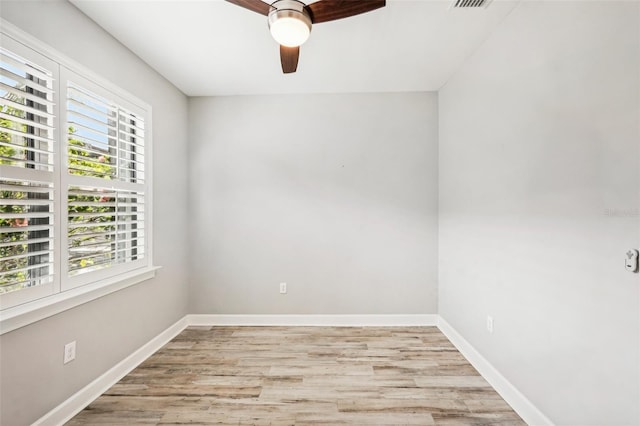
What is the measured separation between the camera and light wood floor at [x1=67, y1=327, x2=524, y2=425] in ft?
6.13

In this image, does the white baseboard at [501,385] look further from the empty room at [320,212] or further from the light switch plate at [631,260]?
the light switch plate at [631,260]

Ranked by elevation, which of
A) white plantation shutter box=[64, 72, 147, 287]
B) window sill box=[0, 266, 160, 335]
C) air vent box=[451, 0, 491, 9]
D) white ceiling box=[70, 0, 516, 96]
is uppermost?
white ceiling box=[70, 0, 516, 96]

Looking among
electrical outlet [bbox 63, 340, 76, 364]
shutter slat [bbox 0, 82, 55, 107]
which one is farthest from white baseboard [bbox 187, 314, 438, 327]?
shutter slat [bbox 0, 82, 55, 107]

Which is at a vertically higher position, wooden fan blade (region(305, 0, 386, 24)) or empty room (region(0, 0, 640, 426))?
wooden fan blade (region(305, 0, 386, 24))

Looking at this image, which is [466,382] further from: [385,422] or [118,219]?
[118,219]

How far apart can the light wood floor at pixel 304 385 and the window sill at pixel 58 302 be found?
2.35ft

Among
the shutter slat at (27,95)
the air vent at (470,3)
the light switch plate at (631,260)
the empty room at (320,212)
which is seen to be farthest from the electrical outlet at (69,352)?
the air vent at (470,3)

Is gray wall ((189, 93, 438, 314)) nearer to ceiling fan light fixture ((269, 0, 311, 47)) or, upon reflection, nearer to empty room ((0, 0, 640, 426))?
empty room ((0, 0, 640, 426))

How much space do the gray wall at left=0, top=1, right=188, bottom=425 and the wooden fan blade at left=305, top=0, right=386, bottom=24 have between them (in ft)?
5.10

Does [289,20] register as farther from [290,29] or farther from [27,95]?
[27,95]

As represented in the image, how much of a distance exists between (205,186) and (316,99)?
5.23ft

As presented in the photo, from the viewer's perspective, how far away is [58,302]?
1.71m

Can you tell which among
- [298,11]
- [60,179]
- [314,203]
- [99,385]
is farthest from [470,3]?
[99,385]

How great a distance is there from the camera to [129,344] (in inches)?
94.0
